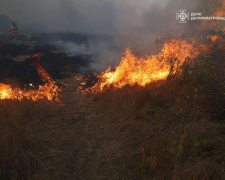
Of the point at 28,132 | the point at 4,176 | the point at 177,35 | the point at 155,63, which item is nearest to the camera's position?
A: the point at 4,176

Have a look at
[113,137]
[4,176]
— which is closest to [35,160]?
[4,176]

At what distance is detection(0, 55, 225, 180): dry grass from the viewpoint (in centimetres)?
242

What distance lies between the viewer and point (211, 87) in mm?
4621

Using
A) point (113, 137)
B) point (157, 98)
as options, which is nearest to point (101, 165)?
point (113, 137)

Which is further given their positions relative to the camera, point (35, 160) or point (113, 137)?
point (113, 137)

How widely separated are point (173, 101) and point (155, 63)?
3024mm

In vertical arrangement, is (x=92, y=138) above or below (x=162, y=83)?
below

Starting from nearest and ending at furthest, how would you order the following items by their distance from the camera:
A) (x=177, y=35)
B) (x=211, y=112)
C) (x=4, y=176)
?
(x=4, y=176), (x=211, y=112), (x=177, y=35)

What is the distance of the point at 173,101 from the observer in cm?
450

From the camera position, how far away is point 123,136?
3512mm

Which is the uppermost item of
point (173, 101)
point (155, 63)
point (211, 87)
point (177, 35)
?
point (177, 35)

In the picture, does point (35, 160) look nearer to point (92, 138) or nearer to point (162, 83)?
point (92, 138)

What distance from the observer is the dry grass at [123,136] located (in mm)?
2424

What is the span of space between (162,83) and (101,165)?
13.0 ft
